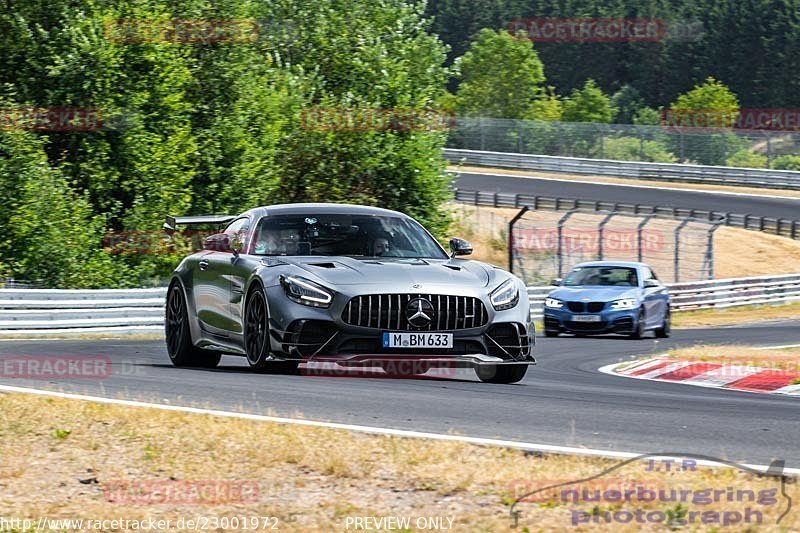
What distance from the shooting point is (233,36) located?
1435 inches

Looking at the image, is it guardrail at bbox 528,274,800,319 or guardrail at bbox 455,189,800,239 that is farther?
guardrail at bbox 455,189,800,239

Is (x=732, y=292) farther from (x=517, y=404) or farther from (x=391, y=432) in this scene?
(x=391, y=432)

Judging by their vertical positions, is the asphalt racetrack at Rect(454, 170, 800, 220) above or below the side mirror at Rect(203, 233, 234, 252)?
below

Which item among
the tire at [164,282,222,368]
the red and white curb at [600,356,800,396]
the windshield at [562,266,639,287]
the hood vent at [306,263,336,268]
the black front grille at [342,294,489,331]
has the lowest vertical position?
the windshield at [562,266,639,287]

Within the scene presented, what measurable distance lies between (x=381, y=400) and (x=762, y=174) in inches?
2201

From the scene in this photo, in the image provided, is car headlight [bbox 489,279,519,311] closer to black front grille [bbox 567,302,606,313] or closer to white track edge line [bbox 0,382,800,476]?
white track edge line [bbox 0,382,800,476]

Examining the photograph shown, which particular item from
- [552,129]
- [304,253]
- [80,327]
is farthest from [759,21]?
[304,253]

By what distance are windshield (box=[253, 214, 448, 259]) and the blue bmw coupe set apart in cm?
1109

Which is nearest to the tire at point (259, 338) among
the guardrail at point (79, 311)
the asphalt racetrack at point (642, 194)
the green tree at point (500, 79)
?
the guardrail at point (79, 311)

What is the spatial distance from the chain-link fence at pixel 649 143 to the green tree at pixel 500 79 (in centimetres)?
3516

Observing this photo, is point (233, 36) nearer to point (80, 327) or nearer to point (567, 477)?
point (80, 327)

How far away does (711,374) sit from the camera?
578 inches

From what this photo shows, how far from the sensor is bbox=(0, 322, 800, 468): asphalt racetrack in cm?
803

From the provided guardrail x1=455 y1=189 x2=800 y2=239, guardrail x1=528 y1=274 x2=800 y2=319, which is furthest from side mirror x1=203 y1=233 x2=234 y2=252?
guardrail x1=455 y1=189 x2=800 y2=239
